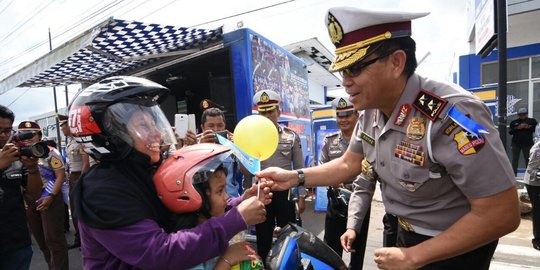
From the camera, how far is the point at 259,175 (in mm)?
1835

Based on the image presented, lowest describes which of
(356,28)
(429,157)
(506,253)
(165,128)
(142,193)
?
(506,253)

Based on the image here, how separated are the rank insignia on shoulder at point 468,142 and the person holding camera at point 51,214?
382 cm

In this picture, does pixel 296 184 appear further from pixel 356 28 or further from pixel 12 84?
pixel 12 84

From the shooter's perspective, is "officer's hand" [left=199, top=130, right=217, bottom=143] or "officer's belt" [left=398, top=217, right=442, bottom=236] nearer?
"officer's belt" [left=398, top=217, right=442, bottom=236]

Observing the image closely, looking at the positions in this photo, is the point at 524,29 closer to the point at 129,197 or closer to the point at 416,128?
the point at 416,128

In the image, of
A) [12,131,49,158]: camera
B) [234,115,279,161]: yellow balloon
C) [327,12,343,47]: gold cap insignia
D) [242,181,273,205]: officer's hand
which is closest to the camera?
[327,12,343,47]: gold cap insignia

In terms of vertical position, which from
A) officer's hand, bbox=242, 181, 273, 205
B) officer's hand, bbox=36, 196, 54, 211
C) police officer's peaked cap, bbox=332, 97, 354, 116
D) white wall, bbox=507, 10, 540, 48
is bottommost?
officer's hand, bbox=36, 196, 54, 211

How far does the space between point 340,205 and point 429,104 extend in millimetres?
1967

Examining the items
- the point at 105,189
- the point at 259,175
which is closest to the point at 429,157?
the point at 259,175

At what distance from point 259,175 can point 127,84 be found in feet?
2.82

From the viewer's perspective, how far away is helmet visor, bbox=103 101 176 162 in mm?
1402

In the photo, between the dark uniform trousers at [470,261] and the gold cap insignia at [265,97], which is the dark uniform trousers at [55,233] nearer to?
the gold cap insignia at [265,97]

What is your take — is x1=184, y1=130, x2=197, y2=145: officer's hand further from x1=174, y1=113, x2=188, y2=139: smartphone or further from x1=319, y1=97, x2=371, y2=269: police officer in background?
x1=319, y1=97, x2=371, y2=269: police officer in background

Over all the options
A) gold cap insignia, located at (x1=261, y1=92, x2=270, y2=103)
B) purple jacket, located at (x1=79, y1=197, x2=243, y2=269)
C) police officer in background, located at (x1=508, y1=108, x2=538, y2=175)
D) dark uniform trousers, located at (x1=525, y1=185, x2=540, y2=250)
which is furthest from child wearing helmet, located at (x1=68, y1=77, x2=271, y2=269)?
police officer in background, located at (x1=508, y1=108, x2=538, y2=175)
